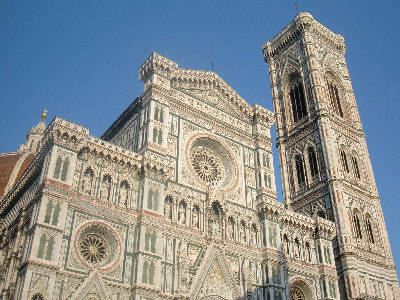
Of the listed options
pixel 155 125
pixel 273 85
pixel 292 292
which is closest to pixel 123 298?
pixel 155 125

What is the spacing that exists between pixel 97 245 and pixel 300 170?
24.1 meters

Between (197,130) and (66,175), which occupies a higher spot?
(197,130)

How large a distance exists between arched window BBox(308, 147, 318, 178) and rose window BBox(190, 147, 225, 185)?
12549 millimetres

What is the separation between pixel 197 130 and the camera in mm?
28922

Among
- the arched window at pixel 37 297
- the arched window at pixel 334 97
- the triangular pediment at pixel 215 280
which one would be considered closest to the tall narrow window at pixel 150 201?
the triangular pediment at pixel 215 280

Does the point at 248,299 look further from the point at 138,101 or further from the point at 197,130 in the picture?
the point at 138,101

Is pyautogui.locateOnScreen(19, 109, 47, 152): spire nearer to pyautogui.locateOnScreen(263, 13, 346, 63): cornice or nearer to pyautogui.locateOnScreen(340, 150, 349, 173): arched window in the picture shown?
pyautogui.locateOnScreen(263, 13, 346, 63): cornice

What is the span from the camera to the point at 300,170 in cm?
4056

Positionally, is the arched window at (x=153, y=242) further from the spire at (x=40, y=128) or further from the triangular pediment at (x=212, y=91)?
the spire at (x=40, y=128)

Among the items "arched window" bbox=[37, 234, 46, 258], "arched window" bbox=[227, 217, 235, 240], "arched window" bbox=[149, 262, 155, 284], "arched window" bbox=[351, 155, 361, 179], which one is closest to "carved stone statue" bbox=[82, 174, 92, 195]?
"arched window" bbox=[37, 234, 46, 258]

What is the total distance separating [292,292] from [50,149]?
17.0 meters

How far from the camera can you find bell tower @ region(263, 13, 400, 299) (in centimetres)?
3378

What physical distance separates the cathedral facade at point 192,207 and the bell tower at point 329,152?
146mm

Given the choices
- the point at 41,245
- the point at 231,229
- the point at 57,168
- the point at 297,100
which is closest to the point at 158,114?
the point at 57,168
